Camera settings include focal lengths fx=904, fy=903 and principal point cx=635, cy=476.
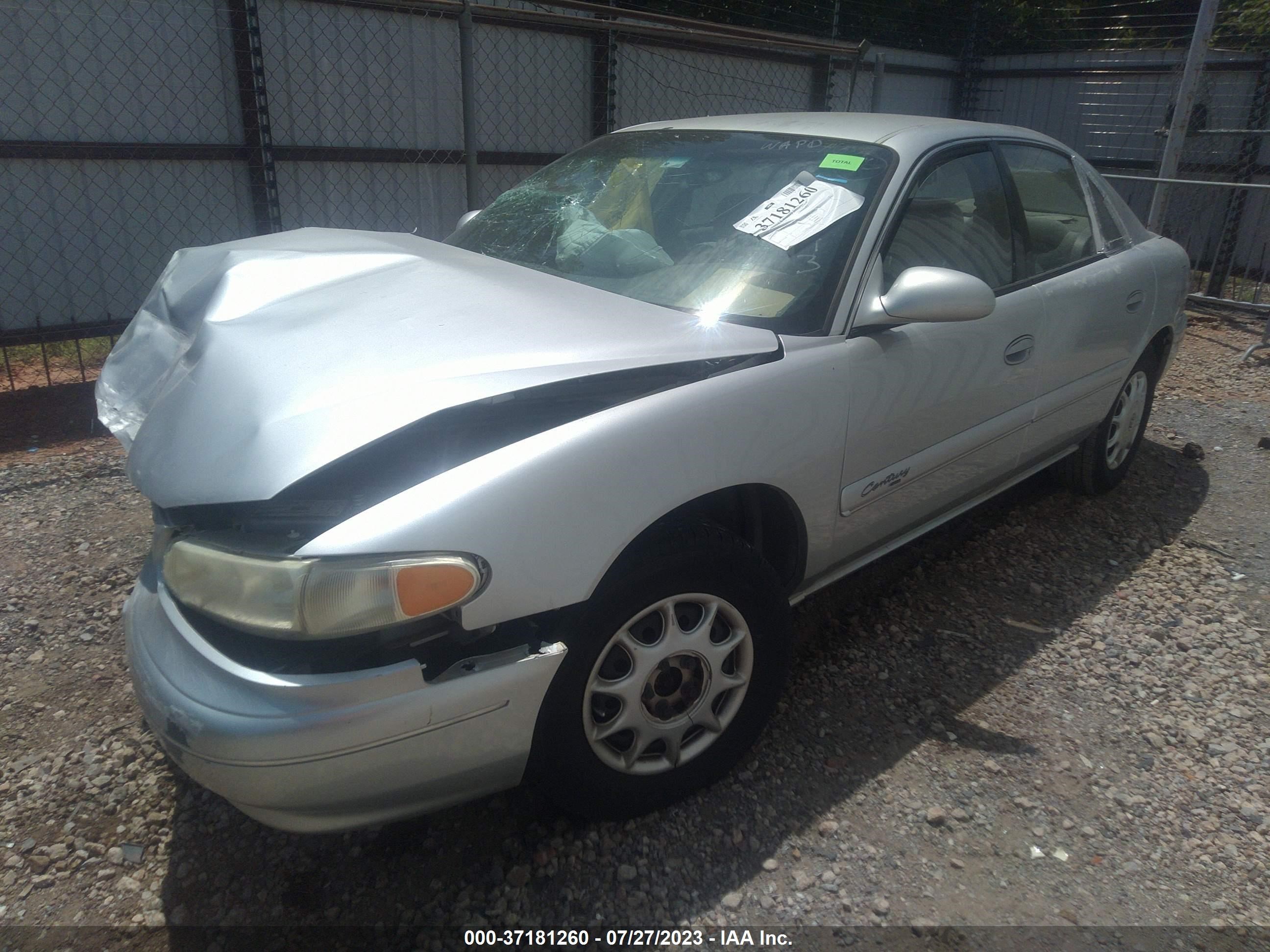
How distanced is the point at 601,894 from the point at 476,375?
118 centimetres

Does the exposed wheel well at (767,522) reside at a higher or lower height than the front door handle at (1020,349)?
lower

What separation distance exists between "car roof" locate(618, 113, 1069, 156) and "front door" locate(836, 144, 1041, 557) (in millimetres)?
80

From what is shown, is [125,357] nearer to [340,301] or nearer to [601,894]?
[340,301]

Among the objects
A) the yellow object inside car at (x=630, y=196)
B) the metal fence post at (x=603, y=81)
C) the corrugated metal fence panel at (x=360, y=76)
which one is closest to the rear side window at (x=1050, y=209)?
the yellow object inside car at (x=630, y=196)

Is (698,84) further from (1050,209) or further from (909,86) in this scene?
(1050,209)

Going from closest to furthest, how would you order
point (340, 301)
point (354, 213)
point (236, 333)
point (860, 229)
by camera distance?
point (236, 333)
point (340, 301)
point (860, 229)
point (354, 213)

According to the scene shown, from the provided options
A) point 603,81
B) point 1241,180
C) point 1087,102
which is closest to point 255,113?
point 603,81

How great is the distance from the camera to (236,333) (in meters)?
2.24

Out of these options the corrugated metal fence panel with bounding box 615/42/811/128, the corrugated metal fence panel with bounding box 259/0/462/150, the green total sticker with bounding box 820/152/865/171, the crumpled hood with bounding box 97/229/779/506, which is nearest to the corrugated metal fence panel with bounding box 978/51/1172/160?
the corrugated metal fence panel with bounding box 615/42/811/128

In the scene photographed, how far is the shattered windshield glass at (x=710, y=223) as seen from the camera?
2498 mm

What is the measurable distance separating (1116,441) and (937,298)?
7.24ft

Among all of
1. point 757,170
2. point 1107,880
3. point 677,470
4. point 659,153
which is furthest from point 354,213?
point 1107,880

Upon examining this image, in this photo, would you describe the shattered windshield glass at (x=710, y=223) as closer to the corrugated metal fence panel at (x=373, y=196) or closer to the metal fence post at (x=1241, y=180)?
the corrugated metal fence panel at (x=373, y=196)

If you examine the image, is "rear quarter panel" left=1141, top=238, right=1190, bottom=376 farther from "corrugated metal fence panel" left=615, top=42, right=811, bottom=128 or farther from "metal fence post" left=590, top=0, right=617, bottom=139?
"corrugated metal fence panel" left=615, top=42, right=811, bottom=128
